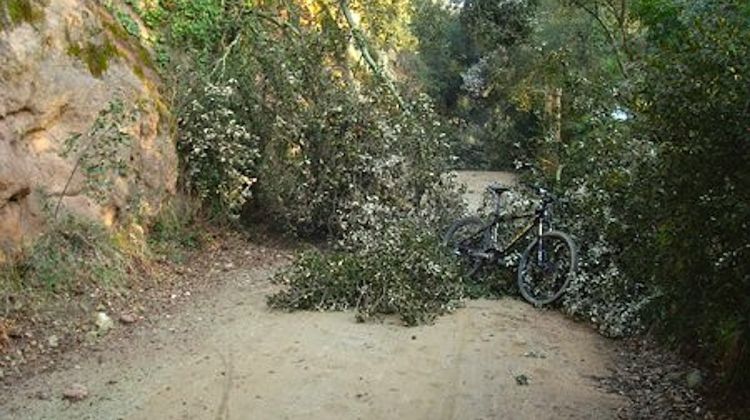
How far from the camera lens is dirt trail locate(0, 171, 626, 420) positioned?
524cm

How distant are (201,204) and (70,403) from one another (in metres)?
5.02

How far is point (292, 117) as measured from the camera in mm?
10633

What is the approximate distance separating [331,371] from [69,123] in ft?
13.3

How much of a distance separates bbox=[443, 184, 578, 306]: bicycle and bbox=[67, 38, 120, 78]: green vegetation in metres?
4.42

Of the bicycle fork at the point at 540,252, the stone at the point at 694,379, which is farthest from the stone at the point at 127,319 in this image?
the stone at the point at 694,379

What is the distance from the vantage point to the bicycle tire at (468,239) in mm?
9148

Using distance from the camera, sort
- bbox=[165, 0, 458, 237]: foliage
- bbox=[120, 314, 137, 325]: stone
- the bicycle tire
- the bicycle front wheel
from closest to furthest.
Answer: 1. bbox=[120, 314, 137, 325]: stone
2. the bicycle front wheel
3. the bicycle tire
4. bbox=[165, 0, 458, 237]: foliage

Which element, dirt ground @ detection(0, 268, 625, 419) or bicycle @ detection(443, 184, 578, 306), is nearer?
dirt ground @ detection(0, 268, 625, 419)

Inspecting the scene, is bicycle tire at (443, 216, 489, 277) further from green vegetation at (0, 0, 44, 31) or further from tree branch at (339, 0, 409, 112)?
green vegetation at (0, 0, 44, 31)

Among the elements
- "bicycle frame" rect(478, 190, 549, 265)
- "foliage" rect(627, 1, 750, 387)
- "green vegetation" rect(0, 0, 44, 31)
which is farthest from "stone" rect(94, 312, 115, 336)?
"foliage" rect(627, 1, 750, 387)

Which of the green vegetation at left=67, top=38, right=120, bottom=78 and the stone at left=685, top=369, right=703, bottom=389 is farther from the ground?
the green vegetation at left=67, top=38, right=120, bottom=78

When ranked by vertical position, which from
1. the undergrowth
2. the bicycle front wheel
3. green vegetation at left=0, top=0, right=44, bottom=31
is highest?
green vegetation at left=0, top=0, right=44, bottom=31

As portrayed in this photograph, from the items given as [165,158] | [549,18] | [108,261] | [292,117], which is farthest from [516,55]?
[108,261]

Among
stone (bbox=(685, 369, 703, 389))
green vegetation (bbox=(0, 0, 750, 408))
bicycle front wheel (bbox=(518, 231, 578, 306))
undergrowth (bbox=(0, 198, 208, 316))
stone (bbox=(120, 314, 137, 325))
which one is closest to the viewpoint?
green vegetation (bbox=(0, 0, 750, 408))
